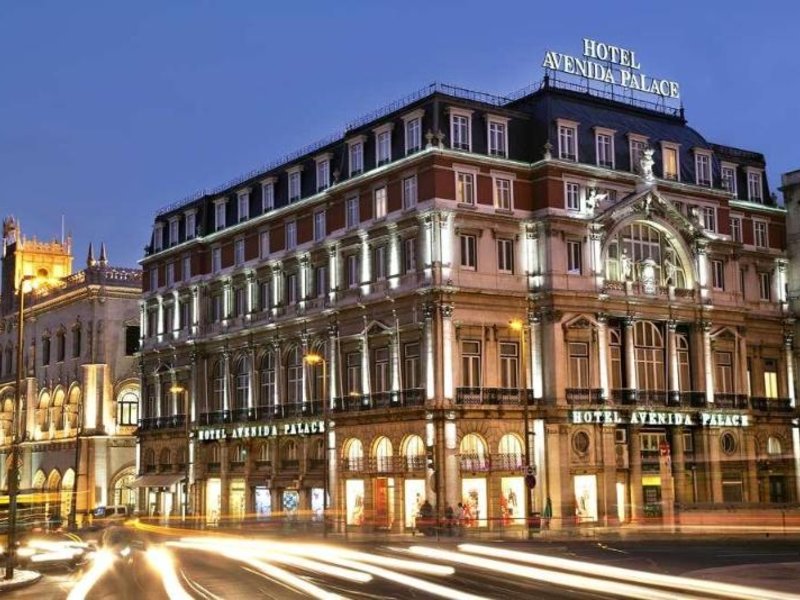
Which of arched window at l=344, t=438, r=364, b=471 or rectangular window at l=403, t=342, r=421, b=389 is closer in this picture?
rectangular window at l=403, t=342, r=421, b=389

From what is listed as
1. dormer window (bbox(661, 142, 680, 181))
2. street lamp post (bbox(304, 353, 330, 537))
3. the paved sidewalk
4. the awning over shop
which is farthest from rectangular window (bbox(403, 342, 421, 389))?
the paved sidewalk

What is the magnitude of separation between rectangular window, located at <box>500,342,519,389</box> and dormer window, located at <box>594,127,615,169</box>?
1273cm

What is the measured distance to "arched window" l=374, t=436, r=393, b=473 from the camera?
69.4 m

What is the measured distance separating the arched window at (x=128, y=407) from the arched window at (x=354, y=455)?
37203 millimetres

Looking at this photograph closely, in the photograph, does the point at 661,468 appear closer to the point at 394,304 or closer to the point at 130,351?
the point at 394,304

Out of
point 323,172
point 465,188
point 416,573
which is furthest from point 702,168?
point 416,573

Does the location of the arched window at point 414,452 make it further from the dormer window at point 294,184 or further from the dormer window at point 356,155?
the dormer window at point 294,184

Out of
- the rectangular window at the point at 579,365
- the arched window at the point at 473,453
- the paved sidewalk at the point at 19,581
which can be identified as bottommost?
the paved sidewalk at the point at 19,581

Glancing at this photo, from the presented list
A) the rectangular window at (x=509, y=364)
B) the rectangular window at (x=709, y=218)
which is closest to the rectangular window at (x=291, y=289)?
the rectangular window at (x=509, y=364)

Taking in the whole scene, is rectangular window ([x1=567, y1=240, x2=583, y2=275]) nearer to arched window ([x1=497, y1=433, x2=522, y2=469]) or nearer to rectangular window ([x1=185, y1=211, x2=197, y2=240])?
arched window ([x1=497, y1=433, x2=522, y2=469])

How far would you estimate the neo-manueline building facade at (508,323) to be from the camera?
221 feet

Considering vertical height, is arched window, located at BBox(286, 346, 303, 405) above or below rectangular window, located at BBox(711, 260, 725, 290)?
below

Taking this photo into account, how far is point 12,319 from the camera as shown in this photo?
123 m

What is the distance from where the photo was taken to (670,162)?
3007 inches
